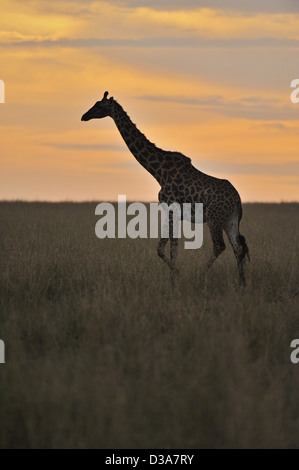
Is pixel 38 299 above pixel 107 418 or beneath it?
above

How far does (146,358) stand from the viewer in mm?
5902

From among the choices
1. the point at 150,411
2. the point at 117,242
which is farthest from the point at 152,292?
the point at 117,242

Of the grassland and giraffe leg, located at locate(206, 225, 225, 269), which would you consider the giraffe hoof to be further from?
giraffe leg, located at locate(206, 225, 225, 269)

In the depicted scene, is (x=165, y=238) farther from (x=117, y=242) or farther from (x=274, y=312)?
(x=117, y=242)

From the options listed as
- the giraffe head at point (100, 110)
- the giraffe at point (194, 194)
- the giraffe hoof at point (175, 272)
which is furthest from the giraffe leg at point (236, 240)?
the giraffe head at point (100, 110)

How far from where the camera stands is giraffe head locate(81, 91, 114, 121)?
35.9 ft

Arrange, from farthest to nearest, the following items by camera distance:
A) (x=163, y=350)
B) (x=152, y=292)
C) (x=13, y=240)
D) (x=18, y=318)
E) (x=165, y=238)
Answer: (x=13, y=240), (x=165, y=238), (x=152, y=292), (x=18, y=318), (x=163, y=350)

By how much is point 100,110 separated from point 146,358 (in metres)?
6.03

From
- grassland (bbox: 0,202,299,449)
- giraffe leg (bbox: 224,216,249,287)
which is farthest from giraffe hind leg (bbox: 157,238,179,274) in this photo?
giraffe leg (bbox: 224,216,249,287)

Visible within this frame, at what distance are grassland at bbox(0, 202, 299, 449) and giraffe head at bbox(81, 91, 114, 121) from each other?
2419 millimetres

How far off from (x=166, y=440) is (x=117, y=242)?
11.5 m

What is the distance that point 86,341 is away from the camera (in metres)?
6.61

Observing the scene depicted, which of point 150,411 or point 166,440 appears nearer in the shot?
point 166,440

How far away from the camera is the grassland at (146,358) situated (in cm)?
475
